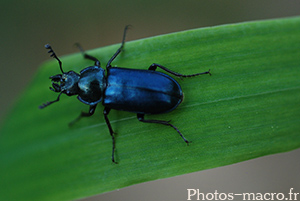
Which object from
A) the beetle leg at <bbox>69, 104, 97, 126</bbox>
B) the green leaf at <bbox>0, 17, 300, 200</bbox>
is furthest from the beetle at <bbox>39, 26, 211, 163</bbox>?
the green leaf at <bbox>0, 17, 300, 200</bbox>

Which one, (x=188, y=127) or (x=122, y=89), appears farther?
(x=122, y=89)

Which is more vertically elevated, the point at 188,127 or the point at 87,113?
the point at 87,113

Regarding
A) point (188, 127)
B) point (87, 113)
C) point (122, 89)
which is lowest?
point (188, 127)

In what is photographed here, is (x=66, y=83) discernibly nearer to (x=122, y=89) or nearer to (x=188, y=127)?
(x=122, y=89)

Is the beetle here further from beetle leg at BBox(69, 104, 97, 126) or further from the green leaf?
the green leaf

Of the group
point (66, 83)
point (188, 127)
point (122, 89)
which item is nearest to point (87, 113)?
point (66, 83)

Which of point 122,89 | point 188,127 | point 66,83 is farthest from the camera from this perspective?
point 66,83
